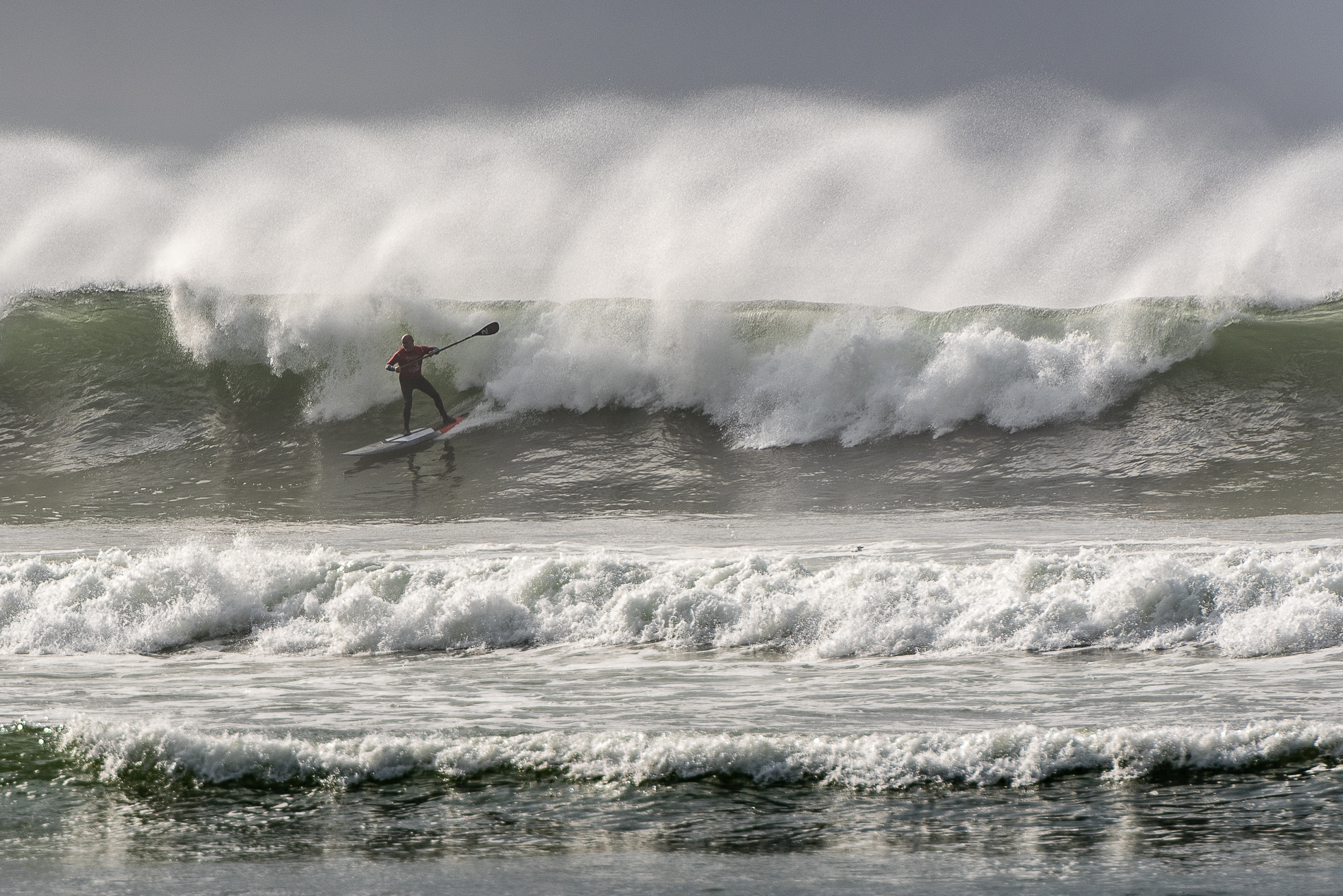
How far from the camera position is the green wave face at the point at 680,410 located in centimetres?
1159

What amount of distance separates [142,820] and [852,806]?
2.47 meters

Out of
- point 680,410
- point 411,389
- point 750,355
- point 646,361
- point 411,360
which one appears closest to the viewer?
point 411,360

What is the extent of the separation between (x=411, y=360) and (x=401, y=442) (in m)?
1.04

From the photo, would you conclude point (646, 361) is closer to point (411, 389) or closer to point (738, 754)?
point (411, 389)

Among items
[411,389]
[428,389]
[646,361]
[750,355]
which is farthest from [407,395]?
[750,355]

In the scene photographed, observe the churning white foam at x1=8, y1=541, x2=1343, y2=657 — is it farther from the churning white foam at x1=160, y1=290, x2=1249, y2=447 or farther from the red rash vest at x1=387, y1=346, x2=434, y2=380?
the red rash vest at x1=387, y1=346, x2=434, y2=380

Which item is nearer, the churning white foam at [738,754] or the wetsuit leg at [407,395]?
the churning white foam at [738,754]

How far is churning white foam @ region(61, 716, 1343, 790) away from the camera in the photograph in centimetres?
411

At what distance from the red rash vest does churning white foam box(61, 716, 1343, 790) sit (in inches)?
384

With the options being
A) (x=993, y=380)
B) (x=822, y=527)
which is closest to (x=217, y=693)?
(x=822, y=527)

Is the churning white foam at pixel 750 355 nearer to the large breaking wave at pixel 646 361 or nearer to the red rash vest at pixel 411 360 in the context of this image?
the large breaking wave at pixel 646 361

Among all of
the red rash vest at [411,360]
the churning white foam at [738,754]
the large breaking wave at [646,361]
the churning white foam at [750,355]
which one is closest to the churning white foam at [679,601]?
the churning white foam at [738,754]

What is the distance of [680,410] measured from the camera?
14.6 m

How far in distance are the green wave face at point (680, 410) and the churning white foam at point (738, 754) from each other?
20.1 ft
